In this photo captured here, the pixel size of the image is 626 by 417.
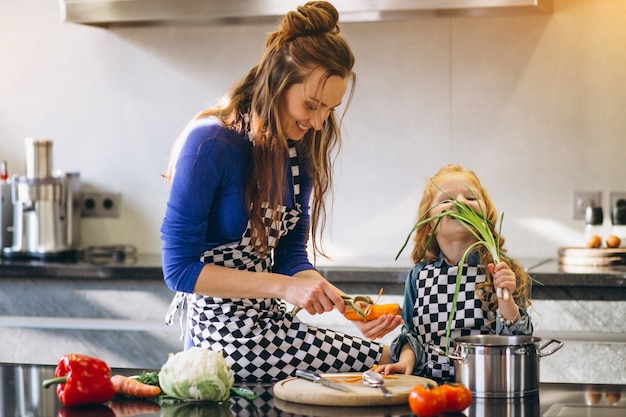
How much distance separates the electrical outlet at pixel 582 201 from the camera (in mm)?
3537

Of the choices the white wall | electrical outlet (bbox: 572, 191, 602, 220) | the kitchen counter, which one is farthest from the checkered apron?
electrical outlet (bbox: 572, 191, 602, 220)

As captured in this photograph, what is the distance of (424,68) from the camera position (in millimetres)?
3670

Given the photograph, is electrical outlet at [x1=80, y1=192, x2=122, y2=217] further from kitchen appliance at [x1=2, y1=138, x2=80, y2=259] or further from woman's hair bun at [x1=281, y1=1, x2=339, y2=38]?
woman's hair bun at [x1=281, y1=1, x2=339, y2=38]

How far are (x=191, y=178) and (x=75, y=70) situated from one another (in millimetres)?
2188

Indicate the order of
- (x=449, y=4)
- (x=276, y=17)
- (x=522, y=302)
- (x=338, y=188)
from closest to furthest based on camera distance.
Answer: (x=522, y=302)
(x=449, y=4)
(x=276, y=17)
(x=338, y=188)

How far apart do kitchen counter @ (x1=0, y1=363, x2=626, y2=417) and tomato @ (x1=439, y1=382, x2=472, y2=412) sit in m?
0.02

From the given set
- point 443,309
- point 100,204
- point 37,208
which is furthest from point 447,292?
point 100,204

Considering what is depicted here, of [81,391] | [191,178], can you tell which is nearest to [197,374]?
[81,391]

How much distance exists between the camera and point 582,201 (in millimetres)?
3549

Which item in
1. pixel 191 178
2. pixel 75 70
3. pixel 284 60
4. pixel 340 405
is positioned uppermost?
pixel 75 70

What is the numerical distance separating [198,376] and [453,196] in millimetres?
800

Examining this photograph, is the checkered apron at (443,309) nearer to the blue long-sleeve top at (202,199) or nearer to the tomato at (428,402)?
the blue long-sleeve top at (202,199)

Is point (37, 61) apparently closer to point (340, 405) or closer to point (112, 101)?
point (112, 101)

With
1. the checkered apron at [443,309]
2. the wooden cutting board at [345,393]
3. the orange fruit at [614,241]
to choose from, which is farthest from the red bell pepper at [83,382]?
A: the orange fruit at [614,241]
